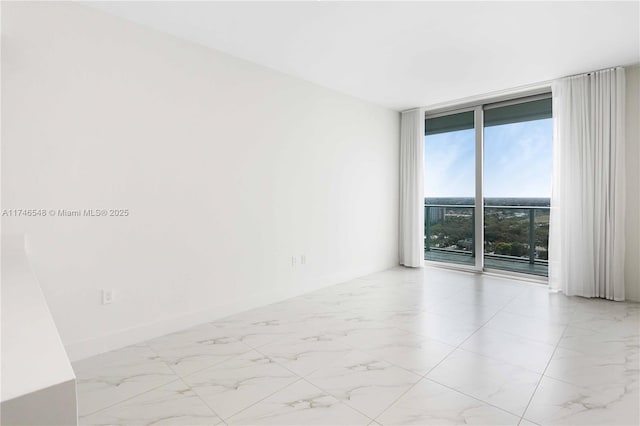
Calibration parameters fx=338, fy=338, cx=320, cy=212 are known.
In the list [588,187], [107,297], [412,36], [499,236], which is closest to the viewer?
[107,297]

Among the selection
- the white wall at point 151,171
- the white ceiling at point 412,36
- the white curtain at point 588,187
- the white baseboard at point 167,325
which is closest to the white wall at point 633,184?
the white curtain at point 588,187

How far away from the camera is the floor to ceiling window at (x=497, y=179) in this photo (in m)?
4.87

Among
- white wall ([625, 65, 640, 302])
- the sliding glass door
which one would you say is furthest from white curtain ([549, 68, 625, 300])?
the sliding glass door

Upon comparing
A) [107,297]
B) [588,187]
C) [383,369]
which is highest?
[588,187]

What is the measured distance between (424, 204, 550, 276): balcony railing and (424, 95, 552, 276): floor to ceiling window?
0.5 inches

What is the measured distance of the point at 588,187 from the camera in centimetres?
394

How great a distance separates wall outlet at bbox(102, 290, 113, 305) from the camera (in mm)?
2639

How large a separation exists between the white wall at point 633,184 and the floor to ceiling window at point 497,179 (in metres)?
0.82

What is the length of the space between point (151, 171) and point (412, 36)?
2.59m

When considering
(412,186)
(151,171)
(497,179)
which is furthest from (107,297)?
(497,179)

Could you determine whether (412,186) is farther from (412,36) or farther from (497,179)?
(412,36)

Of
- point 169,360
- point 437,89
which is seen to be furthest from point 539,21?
point 169,360

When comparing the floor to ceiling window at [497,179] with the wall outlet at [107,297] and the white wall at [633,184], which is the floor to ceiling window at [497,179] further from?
the wall outlet at [107,297]

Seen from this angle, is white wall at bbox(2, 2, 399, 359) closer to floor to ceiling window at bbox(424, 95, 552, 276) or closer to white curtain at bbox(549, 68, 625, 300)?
floor to ceiling window at bbox(424, 95, 552, 276)
